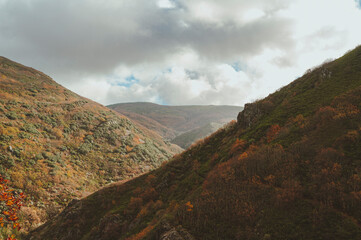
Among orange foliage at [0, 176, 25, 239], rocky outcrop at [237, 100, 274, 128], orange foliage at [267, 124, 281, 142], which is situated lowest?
orange foliage at [0, 176, 25, 239]

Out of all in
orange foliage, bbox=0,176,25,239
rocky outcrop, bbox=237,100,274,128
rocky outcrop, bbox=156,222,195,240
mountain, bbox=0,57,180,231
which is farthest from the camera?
mountain, bbox=0,57,180,231

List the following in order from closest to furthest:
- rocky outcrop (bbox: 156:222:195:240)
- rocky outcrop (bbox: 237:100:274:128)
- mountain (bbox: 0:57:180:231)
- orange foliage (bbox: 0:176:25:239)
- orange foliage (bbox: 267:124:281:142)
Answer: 1. rocky outcrop (bbox: 156:222:195:240)
2. orange foliage (bbox: 0:176:25:239)
3. orange foliage (bbox: 267:124:281:142)
4. rocky outcrop (bbox: 237:100:274:128)
5. mountain (bbox: 0:57:180:231)

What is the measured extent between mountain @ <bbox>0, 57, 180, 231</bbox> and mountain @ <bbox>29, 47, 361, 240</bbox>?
23.7ft

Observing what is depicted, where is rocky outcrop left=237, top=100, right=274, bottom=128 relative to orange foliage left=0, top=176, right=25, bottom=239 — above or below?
above

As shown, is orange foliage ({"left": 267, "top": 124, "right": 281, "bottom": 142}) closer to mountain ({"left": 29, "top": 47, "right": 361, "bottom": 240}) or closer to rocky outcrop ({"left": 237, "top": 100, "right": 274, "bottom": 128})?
mountain ({"left": 29, "top": 47, "right": 361, "bottom": 240})

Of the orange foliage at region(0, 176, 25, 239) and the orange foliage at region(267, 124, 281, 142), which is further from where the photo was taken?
the orange foliage at region(267, 124, 281, 142)

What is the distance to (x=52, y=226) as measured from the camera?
1459 centimetres

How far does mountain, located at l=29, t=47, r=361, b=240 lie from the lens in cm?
533

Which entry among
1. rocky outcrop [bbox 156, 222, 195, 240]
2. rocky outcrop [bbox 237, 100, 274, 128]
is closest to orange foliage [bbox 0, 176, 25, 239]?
rocky outcrop [bbox 156, 222, 195, 240]

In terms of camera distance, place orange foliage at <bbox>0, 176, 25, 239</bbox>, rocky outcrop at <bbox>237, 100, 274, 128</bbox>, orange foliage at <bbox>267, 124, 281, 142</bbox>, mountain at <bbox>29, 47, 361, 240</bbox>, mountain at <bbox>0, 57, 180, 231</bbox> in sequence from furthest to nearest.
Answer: mountain at <bbox>0, 57, 180, 231</bbox>, rocky outcrop at <bbox>237, 100, 274, 128</bbox>, orange foliage at <bbox>267, 124, 281, 142</bbox>, orange foliage at <bbox>0, 176, 25, 239</bbox>, mountain at <bbox>29, 47, 361, 240</bbox>

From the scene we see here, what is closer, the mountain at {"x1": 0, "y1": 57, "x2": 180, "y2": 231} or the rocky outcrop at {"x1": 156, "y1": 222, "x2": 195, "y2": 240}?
the rocky outcrop at {"x1": 156, "y1": 222, "x2": 195, "y2": 240}

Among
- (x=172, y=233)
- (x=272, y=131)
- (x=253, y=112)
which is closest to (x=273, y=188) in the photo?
(x=172, y=233)

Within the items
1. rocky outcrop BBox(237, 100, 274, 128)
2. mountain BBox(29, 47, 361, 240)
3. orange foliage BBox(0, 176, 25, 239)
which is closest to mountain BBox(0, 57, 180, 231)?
orange foliage BBox(0, 176, 25, 239)

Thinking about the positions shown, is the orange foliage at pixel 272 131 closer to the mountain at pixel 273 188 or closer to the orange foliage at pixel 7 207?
the mountain at pixel 273 188
